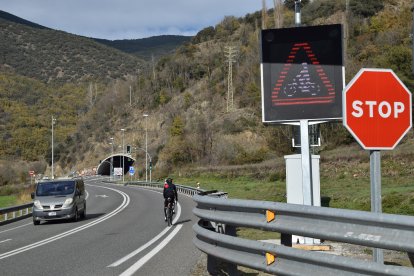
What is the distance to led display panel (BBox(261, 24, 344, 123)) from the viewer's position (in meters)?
12.5

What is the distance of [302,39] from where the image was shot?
1266 centimetres

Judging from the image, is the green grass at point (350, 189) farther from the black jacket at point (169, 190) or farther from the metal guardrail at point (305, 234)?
the metal guardrail at point (305, 234)

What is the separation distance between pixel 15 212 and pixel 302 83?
69.1 ft

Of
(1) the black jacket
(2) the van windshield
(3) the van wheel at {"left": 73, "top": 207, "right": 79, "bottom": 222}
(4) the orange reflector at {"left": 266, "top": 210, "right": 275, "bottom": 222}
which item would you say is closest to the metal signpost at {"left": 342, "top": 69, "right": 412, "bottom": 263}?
(4) the orange reflector at {"left": 266, "top": 210, "right": 275, "bottom": 222}

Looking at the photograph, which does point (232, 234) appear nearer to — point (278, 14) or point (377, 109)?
point (377, 109)

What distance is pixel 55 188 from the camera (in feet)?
82.1

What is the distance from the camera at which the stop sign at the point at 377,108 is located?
6.14 m

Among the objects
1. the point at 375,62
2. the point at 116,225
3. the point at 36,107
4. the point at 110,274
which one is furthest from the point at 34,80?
the point at 110,274

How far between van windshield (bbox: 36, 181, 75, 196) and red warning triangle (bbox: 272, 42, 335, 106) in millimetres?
13988

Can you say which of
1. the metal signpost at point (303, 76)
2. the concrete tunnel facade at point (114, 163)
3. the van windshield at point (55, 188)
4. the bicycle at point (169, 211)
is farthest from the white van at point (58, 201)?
the concrete tunnel facade at point (114, 163)

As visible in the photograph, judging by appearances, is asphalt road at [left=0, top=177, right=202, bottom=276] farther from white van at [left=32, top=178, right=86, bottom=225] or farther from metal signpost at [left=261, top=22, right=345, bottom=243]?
metal signpost at [left=261, top=22, right=345, bottom=243]

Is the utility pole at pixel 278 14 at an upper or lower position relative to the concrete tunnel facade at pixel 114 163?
upper

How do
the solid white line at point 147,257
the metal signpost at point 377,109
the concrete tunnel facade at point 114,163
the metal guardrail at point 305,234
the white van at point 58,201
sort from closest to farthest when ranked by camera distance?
the metal guardrail at point 305,234 → the metal signpost at point 377,109 → the solid white line at point 147,257 → the white van at point 58,201 → the concrete tunnel facade at point 114,163

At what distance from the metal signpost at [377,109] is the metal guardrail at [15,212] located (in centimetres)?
2209
